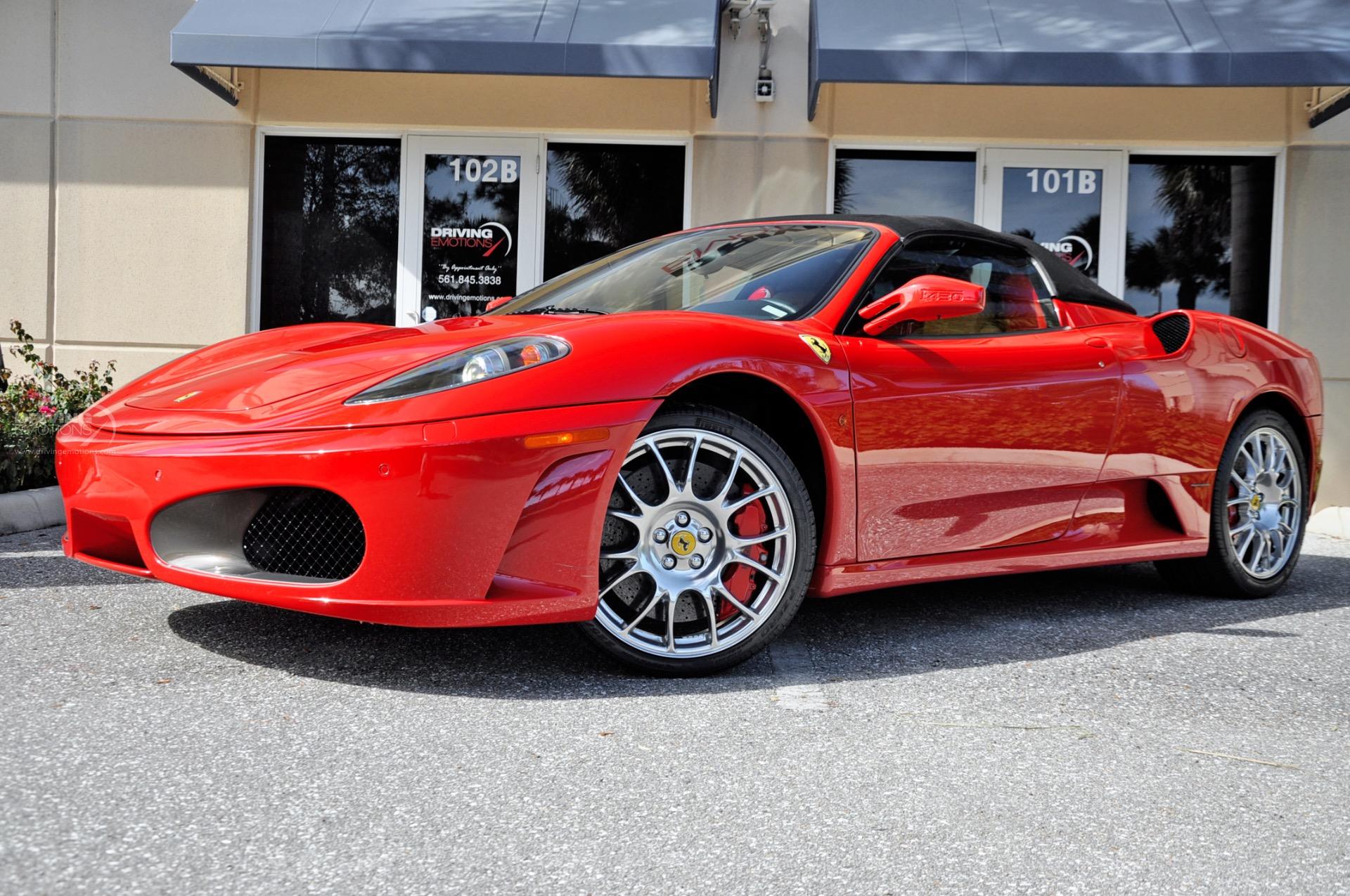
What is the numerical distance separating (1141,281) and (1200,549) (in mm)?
4729

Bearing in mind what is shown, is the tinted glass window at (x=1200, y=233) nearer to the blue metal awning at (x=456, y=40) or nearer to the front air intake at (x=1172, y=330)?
the blue metal awning at (x=456, y=40)

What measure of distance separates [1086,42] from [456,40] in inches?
141

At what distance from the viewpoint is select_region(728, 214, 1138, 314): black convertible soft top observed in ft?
12.7

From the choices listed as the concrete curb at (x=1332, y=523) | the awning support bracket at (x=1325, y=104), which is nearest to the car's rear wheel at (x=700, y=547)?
the concrete curb at (x=1332, y=523)

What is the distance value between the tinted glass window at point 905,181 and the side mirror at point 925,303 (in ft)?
→ 17.3

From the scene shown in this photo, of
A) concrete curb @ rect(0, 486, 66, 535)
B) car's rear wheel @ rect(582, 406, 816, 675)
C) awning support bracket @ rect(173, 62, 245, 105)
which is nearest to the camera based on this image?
car's rear wheel @ rect(582, 406, 816, 675)

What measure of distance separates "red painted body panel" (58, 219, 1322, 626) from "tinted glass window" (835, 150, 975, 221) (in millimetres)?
4462

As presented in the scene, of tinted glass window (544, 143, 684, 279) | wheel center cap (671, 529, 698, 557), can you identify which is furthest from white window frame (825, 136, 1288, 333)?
wheel center cap (671, 529, 698, 557)

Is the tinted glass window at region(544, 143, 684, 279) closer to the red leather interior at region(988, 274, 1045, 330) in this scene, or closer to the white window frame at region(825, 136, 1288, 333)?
the white window frame at region(825, 136, 1288, 333)

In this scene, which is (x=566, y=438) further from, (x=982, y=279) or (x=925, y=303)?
(x=982, y=279)

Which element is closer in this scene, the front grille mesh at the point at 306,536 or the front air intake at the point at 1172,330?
the front grille mesh at the point at 306,536

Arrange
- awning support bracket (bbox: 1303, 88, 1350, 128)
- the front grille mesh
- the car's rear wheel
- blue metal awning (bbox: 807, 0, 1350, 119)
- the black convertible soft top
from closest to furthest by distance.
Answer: the front grille mesh, the car's rear wheel, the black convertible soft top, blue metal awning (bbox: 807, 0, 1350, 119), awning support bracket (bbox: 1303, 88, 1350, 128)

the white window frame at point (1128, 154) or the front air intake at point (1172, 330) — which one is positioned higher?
the white window frame at point (1128, 154)

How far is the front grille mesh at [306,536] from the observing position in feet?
9.23
